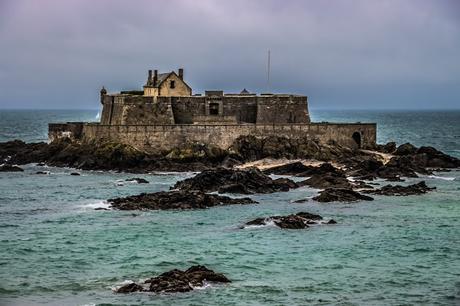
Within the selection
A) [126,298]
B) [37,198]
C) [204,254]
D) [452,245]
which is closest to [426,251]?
[452,245]

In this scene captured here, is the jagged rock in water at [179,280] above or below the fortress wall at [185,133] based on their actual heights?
below

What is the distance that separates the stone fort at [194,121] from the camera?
56438 millimetres

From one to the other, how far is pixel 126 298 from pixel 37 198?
67.3 feet

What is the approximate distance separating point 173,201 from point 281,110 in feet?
86.2

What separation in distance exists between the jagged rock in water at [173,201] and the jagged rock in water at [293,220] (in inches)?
192

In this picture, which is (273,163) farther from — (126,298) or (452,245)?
(126,298)

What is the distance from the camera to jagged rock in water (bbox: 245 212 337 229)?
32.0 metres

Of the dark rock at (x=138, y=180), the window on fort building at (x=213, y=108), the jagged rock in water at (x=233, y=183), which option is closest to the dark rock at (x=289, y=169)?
the jagged rock in water at (x=233, y=183)

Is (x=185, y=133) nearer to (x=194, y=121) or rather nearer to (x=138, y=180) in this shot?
(x=194, y=121)

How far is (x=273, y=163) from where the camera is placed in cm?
5388

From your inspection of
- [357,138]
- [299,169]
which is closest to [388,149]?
[357,138]


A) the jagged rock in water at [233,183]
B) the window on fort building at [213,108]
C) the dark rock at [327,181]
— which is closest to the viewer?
the jagged rock in water at [233,183]

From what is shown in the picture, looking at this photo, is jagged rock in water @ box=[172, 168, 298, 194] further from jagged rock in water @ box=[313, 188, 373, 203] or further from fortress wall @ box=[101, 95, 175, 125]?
fortress wall @ box=[101, 95, 175, 125]

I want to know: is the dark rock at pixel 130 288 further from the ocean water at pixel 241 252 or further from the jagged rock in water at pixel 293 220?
the jagged rock in water at pixel 293 220
